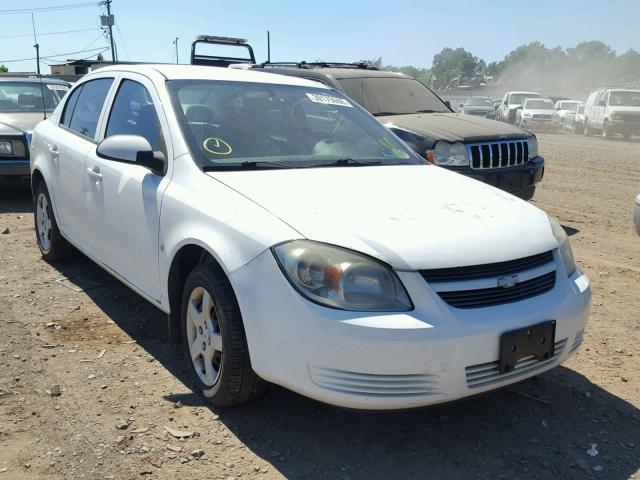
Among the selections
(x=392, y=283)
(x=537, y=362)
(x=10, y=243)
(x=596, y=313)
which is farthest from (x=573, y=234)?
(x=10, y=243)

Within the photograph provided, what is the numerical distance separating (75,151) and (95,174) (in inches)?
21.1

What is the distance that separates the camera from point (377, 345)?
2514 millimetres

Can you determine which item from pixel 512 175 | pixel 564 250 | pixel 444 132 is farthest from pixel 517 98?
pixel 564 250

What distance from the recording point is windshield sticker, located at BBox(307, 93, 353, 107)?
14.1ft

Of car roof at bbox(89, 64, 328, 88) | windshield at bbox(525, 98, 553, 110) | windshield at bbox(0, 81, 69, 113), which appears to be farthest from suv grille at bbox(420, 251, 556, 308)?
windshield at bbox(525, 98, 553, 110)

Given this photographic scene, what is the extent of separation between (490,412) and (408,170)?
1451mm

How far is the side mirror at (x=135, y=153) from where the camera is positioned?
3475 mm

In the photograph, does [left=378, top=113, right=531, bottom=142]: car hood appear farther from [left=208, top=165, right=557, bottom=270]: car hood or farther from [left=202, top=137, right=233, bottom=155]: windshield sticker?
[left=202, top=137, right=233, bottom=155]: windshield sticker

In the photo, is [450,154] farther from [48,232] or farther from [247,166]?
[48,232]

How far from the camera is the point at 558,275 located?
304cm

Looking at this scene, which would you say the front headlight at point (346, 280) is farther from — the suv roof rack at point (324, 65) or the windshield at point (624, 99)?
the windshield at point (624, 99)

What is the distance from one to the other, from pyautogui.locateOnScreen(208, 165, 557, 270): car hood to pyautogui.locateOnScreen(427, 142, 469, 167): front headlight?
2864 mm

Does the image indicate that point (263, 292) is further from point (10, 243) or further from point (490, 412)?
point (10, 243)

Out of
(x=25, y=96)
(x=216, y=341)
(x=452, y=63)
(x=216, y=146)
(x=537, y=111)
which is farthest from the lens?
(x=452, y=63)
